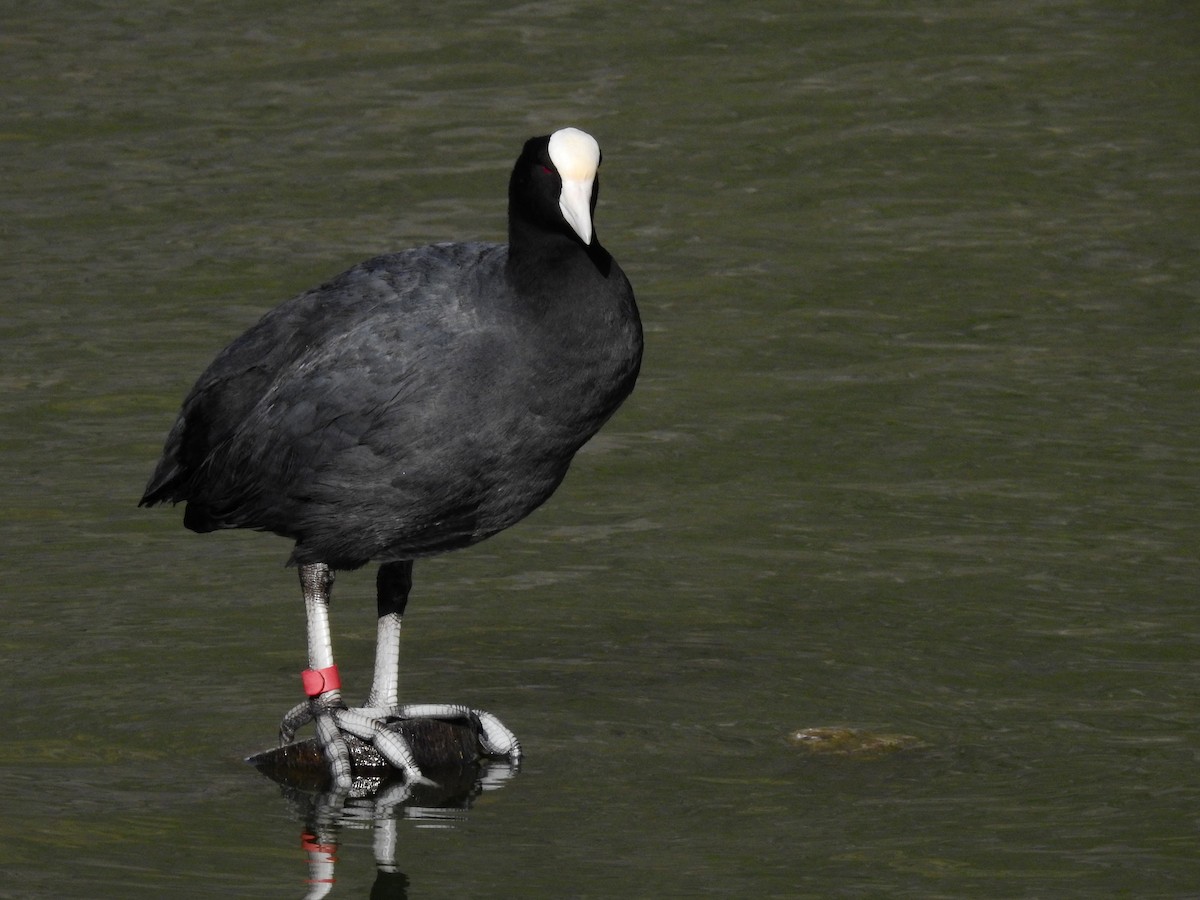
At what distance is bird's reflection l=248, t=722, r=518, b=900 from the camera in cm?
654

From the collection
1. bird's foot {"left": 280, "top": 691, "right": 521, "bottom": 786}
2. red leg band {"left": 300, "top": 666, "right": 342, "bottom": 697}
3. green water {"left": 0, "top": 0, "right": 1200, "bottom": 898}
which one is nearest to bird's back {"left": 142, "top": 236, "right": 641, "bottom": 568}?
red leg band {"left": 300, "top": 666, "right": 342, "bottom": 697}

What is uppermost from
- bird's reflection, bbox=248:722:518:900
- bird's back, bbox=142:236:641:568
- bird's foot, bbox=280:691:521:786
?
bird's back, bbox=142:236:641:568

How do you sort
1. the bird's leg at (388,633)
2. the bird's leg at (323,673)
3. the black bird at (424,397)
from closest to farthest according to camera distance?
the black bird at (424,397)
the bird's leg at (323,673)
the bird's leg at (388,633)

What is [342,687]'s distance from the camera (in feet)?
24.9

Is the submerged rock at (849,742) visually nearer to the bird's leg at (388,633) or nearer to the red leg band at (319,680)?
the bird's leg at (388,633)

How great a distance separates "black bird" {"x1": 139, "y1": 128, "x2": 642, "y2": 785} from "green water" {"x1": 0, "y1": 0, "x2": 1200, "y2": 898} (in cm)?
71

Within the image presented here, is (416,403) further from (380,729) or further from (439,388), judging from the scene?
(380,729)

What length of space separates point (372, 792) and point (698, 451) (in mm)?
3445

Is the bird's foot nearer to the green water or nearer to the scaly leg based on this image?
the scaly leg

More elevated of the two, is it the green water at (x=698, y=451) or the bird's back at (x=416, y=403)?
the bird's back at (x=416, y=403)

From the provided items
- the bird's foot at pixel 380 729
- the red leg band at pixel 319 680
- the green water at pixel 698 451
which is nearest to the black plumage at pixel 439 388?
the red leg band at pixel 319 680

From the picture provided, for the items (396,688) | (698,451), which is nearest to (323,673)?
(396,688)

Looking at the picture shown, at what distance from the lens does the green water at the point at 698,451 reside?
6520mm

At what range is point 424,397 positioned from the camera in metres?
6.52
